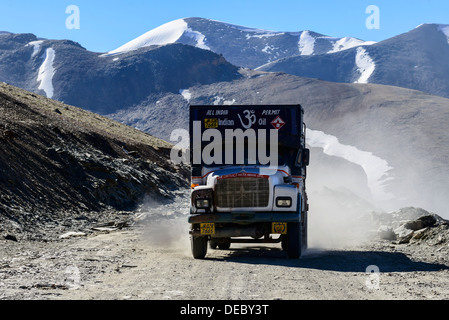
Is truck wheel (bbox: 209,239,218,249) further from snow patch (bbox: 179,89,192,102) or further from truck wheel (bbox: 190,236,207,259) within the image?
snow patch (bbox: 179,89,192,102)

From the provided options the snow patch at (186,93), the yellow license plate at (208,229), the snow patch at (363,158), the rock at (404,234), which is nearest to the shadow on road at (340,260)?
the yellow license plate at (208,229)

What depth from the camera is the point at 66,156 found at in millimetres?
29094

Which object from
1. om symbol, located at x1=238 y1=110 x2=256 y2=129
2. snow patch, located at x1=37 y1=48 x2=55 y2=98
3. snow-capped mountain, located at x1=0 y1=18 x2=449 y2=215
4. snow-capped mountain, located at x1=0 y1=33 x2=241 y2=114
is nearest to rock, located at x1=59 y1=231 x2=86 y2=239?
om symbol, located at x1=238 y1=110 x2=256 y2=129

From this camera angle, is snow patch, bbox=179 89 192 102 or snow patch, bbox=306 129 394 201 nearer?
snow patch, bbox=306 129 394 201

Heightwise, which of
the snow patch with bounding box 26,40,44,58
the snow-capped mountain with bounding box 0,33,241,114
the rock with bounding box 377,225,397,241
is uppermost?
the snow patch with bounding box 26,40,44,58

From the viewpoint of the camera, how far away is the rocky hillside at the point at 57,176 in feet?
69.8

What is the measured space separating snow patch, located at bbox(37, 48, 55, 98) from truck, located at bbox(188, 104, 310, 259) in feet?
495

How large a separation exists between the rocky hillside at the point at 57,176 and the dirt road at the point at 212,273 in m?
5.11

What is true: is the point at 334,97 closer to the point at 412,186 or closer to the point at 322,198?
the point at 412,186

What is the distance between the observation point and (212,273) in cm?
1081

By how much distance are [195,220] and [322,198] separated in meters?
22.8

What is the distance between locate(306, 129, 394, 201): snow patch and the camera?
82.8 meters

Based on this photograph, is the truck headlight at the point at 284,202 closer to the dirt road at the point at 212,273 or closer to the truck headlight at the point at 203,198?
the dirt road at the point at 212,273
